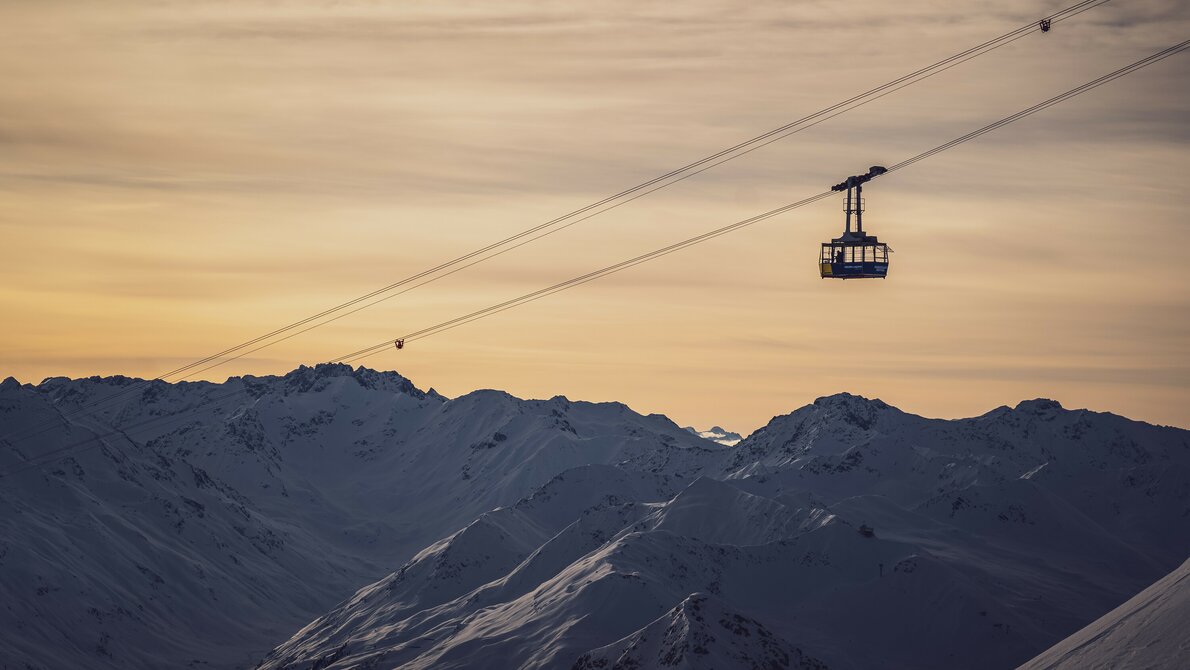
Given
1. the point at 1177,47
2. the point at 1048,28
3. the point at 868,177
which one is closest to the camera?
the point at 1177,47

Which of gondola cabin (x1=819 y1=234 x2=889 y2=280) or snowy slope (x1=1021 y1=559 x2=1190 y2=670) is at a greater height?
gondola cabin (x1=819 y1=234 x2=889 y2=280)

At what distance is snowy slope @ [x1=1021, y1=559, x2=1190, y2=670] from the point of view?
130m

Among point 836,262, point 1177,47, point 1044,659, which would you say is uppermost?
point 1177,47

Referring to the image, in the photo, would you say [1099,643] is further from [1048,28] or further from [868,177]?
[1048,28]

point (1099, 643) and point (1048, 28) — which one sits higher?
point (1048, 28)

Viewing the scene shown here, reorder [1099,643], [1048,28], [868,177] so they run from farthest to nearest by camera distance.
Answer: [1099,643] < [868,177] < [1048,28]

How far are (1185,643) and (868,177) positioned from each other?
5042 cm

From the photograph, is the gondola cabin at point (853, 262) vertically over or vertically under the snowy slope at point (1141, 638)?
over

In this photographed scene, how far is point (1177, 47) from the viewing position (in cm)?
10175

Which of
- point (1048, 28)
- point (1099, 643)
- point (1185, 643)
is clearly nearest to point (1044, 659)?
point (1099, 643)

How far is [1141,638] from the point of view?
5384 inches

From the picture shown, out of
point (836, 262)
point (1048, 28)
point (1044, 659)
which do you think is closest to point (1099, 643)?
point (1044, 659)

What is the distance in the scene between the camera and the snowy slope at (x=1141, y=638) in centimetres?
13050

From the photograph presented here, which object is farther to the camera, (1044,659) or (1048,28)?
(1044,659)
